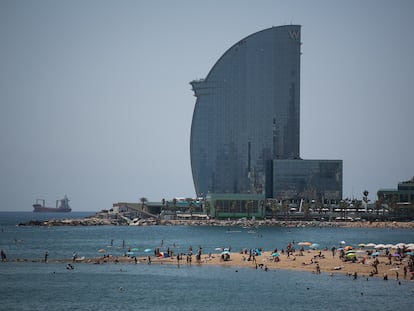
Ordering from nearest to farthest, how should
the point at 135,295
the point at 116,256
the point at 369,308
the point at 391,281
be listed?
1. the point at 369,308
2. the point at 135,295
3. the point at 391,281
4. the point at 116,256

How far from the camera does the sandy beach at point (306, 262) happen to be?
3216 inches

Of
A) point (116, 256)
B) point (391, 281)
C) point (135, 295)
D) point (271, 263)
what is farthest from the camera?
point (116, 256)

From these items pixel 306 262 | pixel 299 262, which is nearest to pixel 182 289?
pixel 299 262

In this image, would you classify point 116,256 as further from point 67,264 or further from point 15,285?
point 15,285

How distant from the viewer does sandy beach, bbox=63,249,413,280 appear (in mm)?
81688

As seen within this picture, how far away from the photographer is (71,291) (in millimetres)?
72062

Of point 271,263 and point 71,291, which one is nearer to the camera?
point 71,291

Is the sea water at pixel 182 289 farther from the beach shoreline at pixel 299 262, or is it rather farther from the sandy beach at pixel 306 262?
the sandy beach at pixel 306 262

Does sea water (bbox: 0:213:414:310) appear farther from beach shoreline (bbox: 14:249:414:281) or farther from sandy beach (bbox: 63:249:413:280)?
sandy beach (bbox: 63:249:413:280)

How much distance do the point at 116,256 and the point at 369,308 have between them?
4743 cm

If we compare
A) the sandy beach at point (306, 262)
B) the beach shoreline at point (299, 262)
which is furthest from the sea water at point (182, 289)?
the sandy beach at point (306, 262)

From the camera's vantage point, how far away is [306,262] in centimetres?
9094

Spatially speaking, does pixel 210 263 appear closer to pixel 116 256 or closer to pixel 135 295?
pixel 116 256

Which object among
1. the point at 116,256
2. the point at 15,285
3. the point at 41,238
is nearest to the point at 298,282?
the point at 15,285
